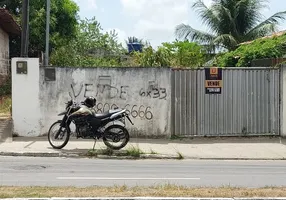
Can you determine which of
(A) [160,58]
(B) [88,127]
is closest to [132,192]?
(B) [88,127]

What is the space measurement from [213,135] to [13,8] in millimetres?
16976

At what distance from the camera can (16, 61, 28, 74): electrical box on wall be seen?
1397 cm

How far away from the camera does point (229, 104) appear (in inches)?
574

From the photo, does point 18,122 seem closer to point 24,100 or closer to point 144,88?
point 24,100

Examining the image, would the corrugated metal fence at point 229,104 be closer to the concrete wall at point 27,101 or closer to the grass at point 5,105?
the concrete wall at point 27,101

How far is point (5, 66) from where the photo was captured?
76.1 feet

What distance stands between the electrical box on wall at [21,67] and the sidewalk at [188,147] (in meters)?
2.00

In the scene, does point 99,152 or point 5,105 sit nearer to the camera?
point 99,152

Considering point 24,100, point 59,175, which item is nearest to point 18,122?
point 24,100

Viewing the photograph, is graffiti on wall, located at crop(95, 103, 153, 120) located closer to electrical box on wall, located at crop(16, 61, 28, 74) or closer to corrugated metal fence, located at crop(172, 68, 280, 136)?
corrugated metal fence, located at crop(172, 68, 280, 136)

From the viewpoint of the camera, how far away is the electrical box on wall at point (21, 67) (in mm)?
13969

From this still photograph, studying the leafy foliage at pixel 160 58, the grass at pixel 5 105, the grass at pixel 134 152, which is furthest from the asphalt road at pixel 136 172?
the leafy foliage at pixel 160 58

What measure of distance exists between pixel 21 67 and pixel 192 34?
69.1ft

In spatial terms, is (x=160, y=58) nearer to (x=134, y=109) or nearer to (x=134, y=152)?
(x=134, y=109)
